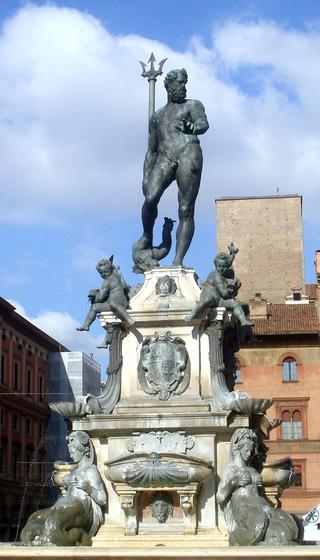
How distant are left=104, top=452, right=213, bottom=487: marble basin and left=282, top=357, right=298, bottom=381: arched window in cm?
4061

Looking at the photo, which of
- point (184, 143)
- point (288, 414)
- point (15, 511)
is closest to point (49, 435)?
point (15, 511)

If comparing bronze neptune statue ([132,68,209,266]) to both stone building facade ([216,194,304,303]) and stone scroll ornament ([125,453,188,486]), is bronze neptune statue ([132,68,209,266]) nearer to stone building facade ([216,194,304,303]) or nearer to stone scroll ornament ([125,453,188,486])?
stone scroll ornament ([125,453,188,486])

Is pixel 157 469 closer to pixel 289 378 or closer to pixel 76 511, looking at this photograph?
pixel 76 511

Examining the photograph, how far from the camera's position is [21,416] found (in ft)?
223

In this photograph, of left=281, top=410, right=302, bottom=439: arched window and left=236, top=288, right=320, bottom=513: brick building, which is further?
left=281, top=410, right=302, bottom=439: arched window

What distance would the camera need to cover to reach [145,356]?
45.3 ft

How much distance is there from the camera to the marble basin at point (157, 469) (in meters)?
12.6

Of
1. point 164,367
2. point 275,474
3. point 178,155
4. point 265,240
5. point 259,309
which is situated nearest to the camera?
point 275,474

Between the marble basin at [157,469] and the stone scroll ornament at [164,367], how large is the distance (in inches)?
39.9

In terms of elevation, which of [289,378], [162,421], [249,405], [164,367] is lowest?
[162,421]

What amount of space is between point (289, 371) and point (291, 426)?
2.98 metres

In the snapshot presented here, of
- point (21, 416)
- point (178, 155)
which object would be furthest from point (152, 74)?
point (21, 416)

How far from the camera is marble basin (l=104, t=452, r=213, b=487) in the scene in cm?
1262

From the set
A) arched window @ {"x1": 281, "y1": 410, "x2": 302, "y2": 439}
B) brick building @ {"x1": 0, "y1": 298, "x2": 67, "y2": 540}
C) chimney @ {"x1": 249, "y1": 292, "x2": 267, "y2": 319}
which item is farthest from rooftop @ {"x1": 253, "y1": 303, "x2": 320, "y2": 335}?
brick building @ {"x1": 0, "y1": 298, "x2": 67, "y2": 540}
